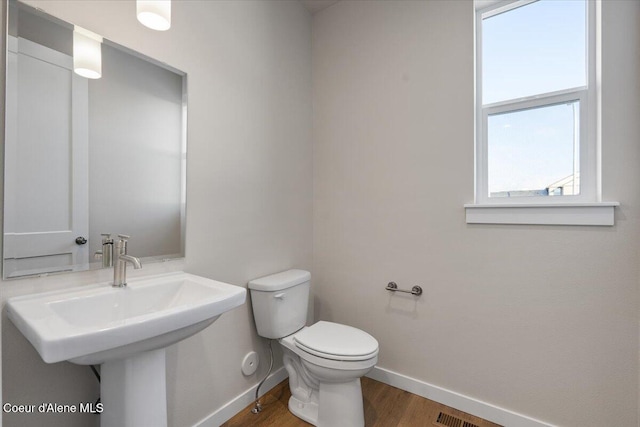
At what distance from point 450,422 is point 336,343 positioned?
2.51 ft

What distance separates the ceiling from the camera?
2.09 meters

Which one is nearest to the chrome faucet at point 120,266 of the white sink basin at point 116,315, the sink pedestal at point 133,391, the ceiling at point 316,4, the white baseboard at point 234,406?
the white sink basin at point 116,315

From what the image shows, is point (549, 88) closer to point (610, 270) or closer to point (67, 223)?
point (610, 270)

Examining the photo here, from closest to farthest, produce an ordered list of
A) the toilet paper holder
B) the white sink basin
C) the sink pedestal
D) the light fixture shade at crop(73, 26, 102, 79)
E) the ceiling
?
1. the white sink basin
2. the sink pedestal
3. the light fixture shade at crop(73, 26, 102, 79)
4. the toilet paper holder
5. the ceiling

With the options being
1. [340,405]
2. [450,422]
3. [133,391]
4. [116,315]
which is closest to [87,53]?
[116,315]

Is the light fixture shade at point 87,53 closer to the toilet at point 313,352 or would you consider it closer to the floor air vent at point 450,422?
the toilet at point 313,352

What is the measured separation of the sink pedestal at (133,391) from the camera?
926 millimetres

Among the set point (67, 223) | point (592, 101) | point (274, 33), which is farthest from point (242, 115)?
point (592, 101)

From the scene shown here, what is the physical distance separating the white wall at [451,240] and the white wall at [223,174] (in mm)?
330

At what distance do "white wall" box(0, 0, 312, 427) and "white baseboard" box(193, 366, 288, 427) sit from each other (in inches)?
1.1

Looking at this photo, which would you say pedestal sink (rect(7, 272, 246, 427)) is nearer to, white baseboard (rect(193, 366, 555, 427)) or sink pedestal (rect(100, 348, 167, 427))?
sink pedestal (rect(100, 348, 167, 427))

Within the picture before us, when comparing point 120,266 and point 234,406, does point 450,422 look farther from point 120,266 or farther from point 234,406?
point 120,266

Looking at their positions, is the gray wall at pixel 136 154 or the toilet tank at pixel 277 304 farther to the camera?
the toilet tank at pixel 277 304

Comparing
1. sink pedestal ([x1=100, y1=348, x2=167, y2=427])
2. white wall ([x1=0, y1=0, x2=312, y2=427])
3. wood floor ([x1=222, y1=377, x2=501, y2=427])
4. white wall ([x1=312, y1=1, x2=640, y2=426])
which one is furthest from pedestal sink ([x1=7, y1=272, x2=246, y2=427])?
white wall ([x1=312, y1=1, x2=640, y2=426])
